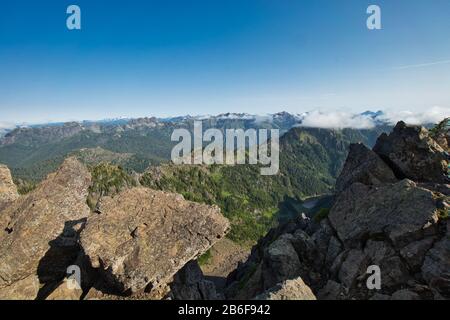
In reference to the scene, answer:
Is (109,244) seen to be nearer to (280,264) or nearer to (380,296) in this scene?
(280,264)

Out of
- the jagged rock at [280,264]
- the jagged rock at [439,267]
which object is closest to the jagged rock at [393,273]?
the jagged rock at [439,267]

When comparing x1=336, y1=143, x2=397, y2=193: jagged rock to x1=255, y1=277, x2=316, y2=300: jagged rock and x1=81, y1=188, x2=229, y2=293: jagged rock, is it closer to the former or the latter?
x1=81, y1=188, x2=229, y2=293: jagged rock

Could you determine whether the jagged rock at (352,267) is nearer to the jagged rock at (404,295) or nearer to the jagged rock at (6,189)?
the jagged rock at (404,295)

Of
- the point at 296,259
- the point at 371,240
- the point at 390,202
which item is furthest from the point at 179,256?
the point at 390,202
